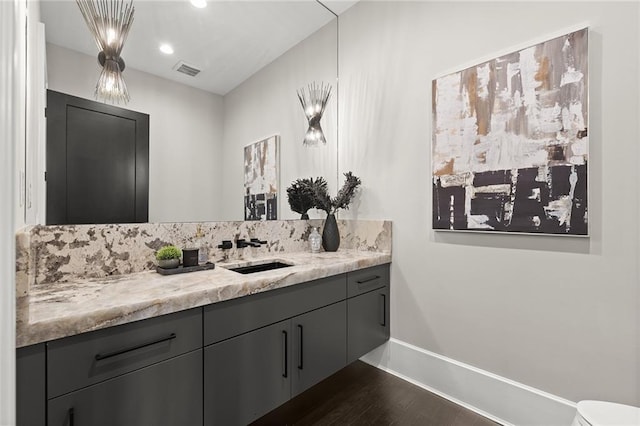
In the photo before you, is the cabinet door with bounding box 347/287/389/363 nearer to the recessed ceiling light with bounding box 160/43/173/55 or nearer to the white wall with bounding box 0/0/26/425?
the white wall with bounding box 0/0/26/425

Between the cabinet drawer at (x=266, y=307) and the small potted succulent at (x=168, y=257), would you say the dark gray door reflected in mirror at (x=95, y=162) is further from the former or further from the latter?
the cabinet drawer at (x=266, y=307)

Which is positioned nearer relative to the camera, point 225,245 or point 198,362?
point 198,362

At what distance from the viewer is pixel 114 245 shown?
4.91 ft

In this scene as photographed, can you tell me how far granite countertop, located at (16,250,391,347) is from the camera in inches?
34.9

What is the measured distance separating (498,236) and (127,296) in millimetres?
1855

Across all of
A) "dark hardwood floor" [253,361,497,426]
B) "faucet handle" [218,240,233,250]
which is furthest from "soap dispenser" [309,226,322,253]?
"dark hardwood floor" [253,361,497,426]

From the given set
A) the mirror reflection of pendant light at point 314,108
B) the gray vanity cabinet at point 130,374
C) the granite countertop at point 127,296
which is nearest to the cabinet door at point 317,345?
the granite countertop at point 127,296

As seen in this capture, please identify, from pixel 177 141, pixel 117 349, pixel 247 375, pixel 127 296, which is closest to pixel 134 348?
pixel 117 349

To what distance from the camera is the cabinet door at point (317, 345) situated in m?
1.59

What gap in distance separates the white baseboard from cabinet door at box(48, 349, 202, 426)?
1468 mm

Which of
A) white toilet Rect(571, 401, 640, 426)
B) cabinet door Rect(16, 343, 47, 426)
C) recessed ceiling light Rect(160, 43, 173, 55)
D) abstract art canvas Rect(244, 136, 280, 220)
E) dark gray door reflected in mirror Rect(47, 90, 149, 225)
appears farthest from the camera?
abstract art canvas Rect(244, 136, 280, 220)

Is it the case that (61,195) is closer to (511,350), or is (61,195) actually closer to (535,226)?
(535,226)

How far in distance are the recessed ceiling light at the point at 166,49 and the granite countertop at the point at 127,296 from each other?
48.4 inches

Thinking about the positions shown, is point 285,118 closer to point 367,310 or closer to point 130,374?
point 367,310
